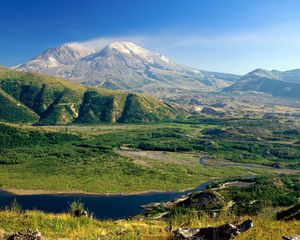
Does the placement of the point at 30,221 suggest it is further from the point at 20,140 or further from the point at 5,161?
the point at 20,140

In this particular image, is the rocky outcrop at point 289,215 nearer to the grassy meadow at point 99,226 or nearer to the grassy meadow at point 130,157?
the grassy meadow at point 99,226

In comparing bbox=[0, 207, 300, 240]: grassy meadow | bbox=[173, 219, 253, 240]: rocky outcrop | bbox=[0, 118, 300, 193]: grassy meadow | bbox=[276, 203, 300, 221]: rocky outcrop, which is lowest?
bbox=[0, 118, 300, 193]: grassy meadow

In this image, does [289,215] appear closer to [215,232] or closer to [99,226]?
[99,226]

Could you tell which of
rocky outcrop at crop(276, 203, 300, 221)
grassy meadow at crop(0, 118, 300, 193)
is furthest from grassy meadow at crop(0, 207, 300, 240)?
grassy meadow at crop(0, 118, 300, 193)

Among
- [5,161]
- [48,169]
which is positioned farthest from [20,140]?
[48,169]

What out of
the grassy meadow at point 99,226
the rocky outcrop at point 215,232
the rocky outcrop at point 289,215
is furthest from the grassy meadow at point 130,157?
the rocky outcrop at point 215,232

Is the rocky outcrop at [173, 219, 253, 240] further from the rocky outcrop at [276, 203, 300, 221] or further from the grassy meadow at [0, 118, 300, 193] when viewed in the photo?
the grassy meadow at [0, 118, 300, 193]

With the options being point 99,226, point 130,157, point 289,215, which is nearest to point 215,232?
point 99,226

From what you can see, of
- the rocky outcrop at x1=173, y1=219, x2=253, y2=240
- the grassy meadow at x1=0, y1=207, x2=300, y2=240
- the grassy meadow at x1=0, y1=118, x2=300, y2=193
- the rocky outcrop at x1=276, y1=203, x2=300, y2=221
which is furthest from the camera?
the grassy meadow at x1=0, y1=118, x2=300, y2=193
